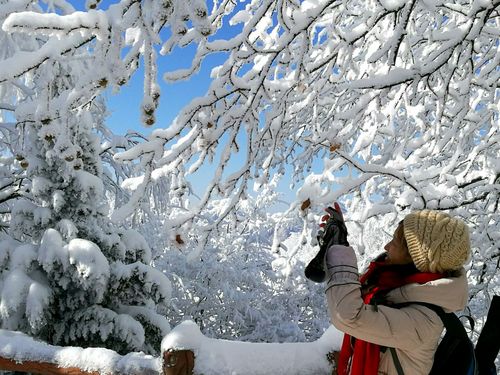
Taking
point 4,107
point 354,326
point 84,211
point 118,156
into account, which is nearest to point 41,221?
point 84,211

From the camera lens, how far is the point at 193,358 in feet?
6.07

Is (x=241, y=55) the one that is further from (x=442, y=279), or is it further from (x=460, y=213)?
(x=460, y=213)

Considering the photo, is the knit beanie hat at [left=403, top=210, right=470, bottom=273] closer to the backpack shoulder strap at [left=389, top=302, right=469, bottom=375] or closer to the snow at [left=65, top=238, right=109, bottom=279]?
the backpack shoulder strap at [left=389, top=302, right=469, bottom=375]

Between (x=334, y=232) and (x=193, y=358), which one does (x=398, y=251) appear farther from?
(x=193, y=358)

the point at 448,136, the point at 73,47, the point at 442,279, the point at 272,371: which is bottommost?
the point at 272,371

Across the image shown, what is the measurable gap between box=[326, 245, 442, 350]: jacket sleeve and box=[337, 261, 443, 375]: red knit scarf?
0.39ft

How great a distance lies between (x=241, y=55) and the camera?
2199 mm

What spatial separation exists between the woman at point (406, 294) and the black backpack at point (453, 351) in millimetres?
26

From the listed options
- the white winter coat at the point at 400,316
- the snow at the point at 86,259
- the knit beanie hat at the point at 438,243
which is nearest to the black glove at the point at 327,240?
the white winter coat at the point at 400,316

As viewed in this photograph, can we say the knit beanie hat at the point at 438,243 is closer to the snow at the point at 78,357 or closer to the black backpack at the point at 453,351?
the black backpack at the point at 453,351

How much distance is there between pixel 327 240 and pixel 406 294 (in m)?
0.40

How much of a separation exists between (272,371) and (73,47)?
149cm

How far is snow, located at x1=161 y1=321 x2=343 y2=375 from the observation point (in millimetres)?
1854

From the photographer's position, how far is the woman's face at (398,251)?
1.79 m
